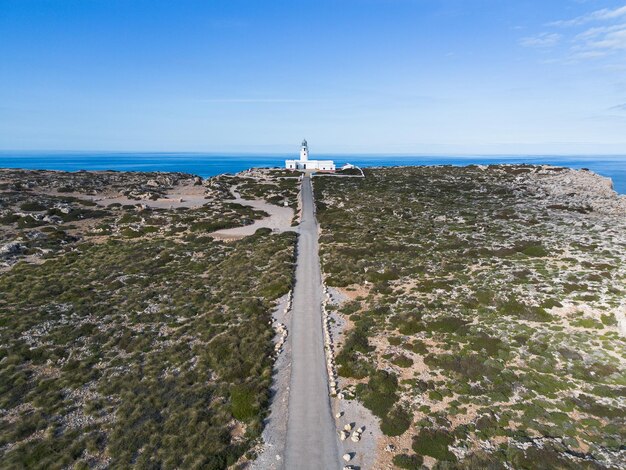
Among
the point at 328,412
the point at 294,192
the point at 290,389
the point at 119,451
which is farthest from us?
the point at 294,192

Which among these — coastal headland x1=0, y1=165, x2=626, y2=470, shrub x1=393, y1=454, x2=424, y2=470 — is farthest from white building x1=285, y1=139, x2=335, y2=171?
shrub x1=393, y1=454, x2=424, y2=470

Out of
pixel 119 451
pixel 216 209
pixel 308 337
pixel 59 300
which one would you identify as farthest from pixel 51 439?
pixel 216 209

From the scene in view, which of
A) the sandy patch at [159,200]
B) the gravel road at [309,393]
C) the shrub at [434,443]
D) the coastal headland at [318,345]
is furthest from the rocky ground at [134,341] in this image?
the sandy patch at [159,200]

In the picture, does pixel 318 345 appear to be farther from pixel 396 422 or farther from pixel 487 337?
pixel 487 337

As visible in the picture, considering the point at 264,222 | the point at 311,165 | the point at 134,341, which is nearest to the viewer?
the point at 134,341

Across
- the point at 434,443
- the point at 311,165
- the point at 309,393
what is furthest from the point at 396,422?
the point at 311,165

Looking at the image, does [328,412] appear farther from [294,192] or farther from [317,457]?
[294,192]
